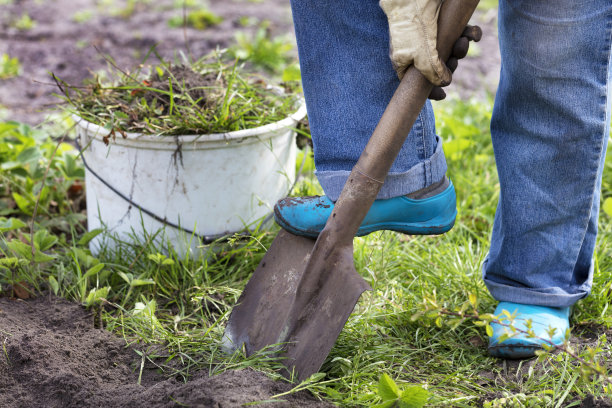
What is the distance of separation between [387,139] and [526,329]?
70 centimetres

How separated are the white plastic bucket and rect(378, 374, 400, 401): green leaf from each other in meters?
0.89

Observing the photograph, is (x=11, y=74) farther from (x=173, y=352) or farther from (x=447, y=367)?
(x=447, y=367)

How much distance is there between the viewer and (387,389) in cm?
147

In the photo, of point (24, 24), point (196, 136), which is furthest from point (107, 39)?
point (196, 136)

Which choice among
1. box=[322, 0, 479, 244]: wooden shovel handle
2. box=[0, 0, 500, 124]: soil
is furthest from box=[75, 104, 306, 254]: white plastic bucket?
box=[0, 0, 500, 124]: soil

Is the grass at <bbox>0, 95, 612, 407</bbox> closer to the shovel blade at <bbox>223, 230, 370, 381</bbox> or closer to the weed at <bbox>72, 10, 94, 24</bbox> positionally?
the shovel blade at <bbox>223, 230, 370, 381</bbox>

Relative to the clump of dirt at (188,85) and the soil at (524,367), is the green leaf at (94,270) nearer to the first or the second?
the clump of dirt at (188,85)

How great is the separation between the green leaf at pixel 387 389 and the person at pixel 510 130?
1.22 feet

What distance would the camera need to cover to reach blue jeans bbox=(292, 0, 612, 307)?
1.58 metres

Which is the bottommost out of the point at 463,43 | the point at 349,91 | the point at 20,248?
the point at 20,248

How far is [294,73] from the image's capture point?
97.3 inches

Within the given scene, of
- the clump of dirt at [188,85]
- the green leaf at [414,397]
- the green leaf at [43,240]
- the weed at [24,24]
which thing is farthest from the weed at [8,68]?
the green leaf at [414,397]

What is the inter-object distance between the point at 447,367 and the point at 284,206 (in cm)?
62

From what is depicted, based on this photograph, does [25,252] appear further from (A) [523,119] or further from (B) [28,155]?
(A) [523,119]
